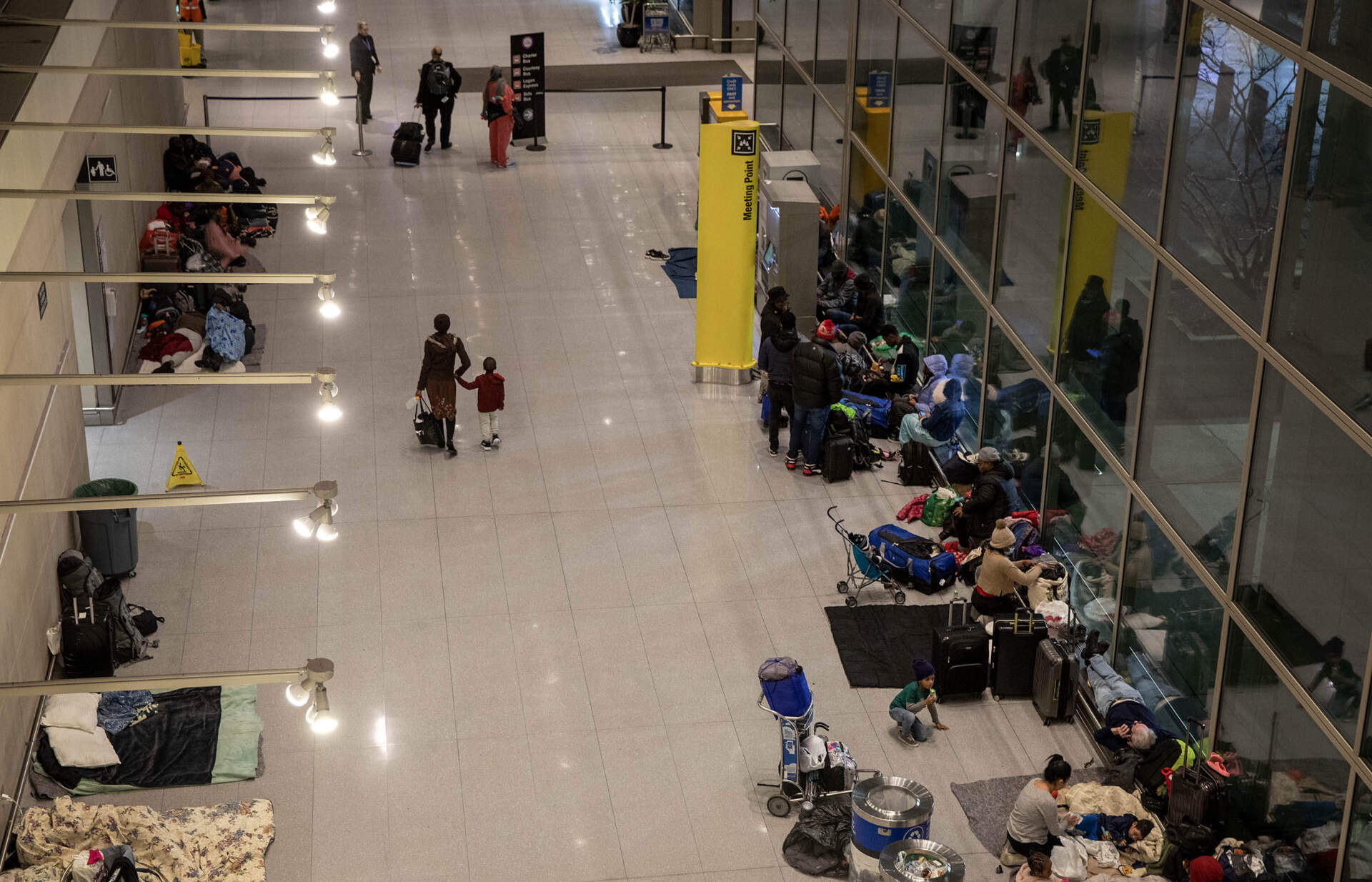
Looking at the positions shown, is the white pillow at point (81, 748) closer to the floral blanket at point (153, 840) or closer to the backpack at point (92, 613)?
the floral blanket at point (153, 840)

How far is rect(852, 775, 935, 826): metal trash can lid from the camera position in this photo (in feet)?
30.5

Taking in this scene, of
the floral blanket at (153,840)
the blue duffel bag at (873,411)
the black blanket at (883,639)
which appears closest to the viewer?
the floral blanket at (153,840)

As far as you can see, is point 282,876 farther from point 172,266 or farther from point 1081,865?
point 172,266

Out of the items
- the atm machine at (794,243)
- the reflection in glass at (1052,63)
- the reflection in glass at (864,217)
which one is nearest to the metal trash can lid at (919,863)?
the reflection in glass at (1052,63)

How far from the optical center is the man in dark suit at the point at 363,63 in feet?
85.2

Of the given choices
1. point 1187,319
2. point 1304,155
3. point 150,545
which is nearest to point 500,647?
point 150,545

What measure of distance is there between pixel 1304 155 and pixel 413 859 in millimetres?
7216

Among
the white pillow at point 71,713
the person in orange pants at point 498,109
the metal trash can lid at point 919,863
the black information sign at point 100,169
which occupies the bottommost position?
the white pillow at point 71,713

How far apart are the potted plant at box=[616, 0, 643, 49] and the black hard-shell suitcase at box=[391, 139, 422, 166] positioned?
9.23m

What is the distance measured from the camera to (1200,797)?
9.64 m

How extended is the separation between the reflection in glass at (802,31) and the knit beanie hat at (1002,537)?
10.8m

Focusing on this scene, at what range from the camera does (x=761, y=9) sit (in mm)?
24547

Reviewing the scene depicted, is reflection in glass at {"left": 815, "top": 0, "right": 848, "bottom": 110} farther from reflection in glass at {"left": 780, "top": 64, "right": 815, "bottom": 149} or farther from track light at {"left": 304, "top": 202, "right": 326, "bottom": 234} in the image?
track light at {"left": 304, "top": 202, "right": 326, "bottom": 234}

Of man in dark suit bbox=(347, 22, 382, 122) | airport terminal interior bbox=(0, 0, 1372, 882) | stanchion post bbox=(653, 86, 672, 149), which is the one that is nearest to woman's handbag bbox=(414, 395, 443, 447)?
airport terminal interior bbox=(0, 0, 1372, 882)
